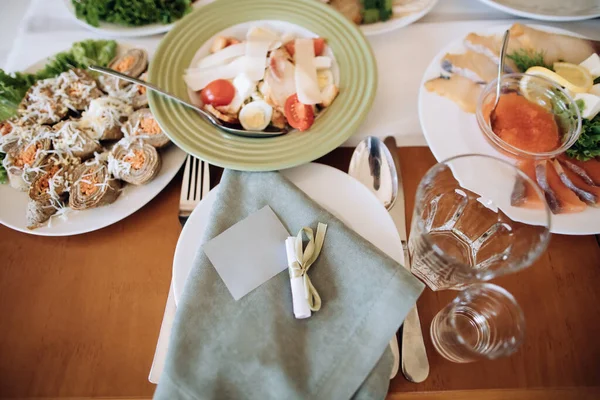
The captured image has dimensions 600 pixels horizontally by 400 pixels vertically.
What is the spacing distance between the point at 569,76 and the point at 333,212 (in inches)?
25.9

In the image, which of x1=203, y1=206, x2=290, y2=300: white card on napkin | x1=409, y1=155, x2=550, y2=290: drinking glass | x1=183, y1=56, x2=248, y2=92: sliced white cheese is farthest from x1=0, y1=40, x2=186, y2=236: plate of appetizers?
x1=409, y1=155, x2=550, y2=290: drinking glass

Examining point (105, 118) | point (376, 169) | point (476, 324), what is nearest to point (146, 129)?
point (105, 118)

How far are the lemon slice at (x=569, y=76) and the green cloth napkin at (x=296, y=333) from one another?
60 cm

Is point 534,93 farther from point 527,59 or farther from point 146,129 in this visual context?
point 146,129

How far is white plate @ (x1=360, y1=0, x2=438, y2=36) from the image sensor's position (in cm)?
116

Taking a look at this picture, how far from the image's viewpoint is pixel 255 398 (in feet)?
2.22

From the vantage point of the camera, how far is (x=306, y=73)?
102cm

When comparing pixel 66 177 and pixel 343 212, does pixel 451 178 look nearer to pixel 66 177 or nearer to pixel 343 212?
pixel 343 212

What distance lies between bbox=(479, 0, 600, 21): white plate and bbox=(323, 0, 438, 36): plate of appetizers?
0.66ft

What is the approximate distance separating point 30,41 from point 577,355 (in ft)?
5.22

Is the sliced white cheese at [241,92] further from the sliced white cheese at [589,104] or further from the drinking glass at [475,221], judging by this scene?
the sliced white cheese at [589,104]

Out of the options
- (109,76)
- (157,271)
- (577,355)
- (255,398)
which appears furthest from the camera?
(109,76)

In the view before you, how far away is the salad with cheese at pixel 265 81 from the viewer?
996mm

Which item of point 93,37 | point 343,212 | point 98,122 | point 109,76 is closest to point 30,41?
point 93,37
